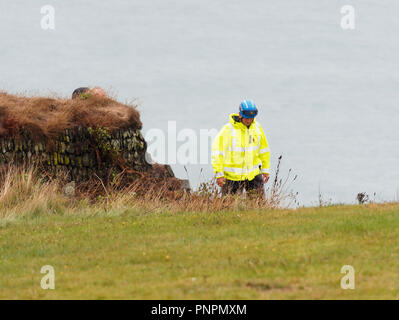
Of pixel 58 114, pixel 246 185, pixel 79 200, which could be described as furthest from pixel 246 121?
pixel 58 114

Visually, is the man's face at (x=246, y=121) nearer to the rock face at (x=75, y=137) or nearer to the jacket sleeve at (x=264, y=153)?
the jacket sleeve at (x=264, y=153)

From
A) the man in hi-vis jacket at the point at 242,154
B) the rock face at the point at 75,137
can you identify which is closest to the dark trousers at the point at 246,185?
the man in hi-vis jacket at the point at 242,154

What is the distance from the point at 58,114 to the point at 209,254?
12567 mm

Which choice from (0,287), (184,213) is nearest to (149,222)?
(184,213)

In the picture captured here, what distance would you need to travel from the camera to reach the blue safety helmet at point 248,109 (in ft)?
59.3

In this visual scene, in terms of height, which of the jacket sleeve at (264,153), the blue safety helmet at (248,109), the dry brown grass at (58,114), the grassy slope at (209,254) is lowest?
the grassy slope at (209,254)

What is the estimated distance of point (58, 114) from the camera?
23.2m

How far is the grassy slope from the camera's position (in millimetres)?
9734

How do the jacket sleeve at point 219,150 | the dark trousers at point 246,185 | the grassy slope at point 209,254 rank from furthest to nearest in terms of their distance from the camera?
the dark trousers at point 246,185
the jacket sleeve at point 219,150
the grassy slope at point 209,254

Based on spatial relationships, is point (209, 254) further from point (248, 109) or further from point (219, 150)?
point (248, 109)

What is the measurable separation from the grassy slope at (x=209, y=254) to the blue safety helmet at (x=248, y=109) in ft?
9.36

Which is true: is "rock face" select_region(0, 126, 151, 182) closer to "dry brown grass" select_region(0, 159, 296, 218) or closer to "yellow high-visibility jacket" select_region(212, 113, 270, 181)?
"dry brown grass" select_region(0, 159, 296, 218)

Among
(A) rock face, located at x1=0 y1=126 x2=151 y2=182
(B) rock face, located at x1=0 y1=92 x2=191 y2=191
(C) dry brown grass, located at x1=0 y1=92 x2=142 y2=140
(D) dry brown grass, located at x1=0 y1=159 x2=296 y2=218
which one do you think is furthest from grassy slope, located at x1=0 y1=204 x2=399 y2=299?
(C) dry brown grass, located at x1=0 y1=92 x2=142 y2=140
